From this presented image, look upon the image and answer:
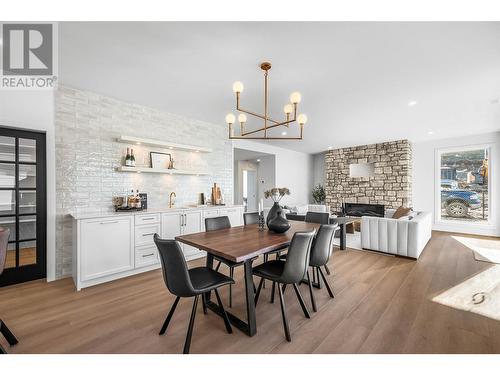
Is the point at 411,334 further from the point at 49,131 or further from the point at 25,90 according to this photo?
the point at 25,90

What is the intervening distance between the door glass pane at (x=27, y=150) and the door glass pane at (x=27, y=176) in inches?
3.6

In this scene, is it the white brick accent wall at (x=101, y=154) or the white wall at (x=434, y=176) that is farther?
the white wall at (x=434, y=176)

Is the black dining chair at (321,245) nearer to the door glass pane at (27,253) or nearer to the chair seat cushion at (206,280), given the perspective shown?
the chair seat cushion at (206,280)

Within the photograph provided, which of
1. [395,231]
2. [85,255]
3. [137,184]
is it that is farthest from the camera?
[395,231]

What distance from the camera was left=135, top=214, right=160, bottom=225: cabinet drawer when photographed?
3027 millimetres

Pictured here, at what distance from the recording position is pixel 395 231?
3793 mm

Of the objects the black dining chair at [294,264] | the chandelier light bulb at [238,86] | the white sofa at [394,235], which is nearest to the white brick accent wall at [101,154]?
the chandelier light bulb at [238,86]

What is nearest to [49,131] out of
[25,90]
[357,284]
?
[25,90]

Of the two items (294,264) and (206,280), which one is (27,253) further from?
(294,264)

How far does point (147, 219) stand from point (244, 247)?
1.97 metres

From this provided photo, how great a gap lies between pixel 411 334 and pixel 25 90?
16.0ft

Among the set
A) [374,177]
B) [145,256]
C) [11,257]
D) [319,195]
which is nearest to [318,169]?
[319,195]

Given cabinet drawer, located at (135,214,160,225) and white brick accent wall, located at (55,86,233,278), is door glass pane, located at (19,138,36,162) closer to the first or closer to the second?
white brick accent wall, located at (55,86,233,278)

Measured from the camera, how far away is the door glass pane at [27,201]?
2.70 meters
